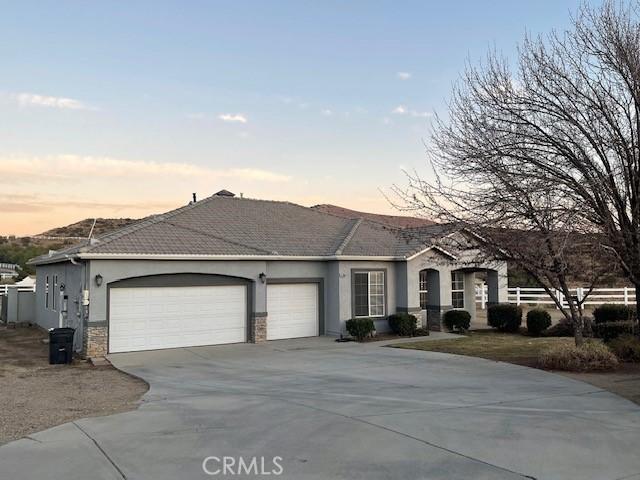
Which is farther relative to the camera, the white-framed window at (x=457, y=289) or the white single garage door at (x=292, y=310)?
the white-framed window at (x=457, y=289)

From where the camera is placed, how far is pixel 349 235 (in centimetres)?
2211

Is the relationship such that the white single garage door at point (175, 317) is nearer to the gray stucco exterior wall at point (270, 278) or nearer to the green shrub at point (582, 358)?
the gray stucco exterior wall at point (270, 278)

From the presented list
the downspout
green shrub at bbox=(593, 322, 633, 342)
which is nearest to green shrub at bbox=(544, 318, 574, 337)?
green shrub at bbox=(593, 322, 633, 342)

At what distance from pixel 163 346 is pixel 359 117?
10173 mm

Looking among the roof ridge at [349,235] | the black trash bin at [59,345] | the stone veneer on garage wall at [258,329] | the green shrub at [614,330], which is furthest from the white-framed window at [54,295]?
the green shrub at [614,330]

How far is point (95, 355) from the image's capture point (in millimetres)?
15461

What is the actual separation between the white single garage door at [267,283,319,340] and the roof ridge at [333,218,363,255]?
156cm

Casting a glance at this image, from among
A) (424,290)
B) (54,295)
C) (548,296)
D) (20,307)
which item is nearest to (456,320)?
(424,290)

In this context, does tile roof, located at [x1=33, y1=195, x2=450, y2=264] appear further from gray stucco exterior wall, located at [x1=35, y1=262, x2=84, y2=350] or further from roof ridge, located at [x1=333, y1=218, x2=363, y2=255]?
gray stucco exterior wall, located at [x1=35, y1=262, x2=84, y2=350]

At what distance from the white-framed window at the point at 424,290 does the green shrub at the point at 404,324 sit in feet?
6.86

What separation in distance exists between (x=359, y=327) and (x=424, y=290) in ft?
14.9

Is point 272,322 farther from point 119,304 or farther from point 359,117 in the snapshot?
→ point 359,117

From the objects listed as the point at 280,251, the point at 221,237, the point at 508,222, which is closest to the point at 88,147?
the point at 221,237

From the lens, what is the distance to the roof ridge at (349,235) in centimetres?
2020
